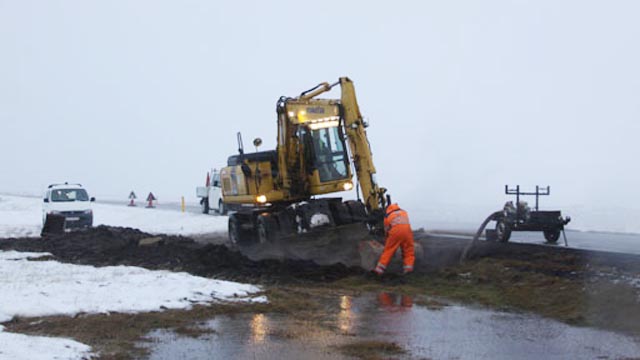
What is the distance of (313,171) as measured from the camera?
63.6 feet

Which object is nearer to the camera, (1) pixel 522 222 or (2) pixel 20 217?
(1) pixel 522 222

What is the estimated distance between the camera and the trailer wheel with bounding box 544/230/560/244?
19.9 m

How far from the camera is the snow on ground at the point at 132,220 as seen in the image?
32438 millimetres

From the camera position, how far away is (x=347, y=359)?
25.8ft

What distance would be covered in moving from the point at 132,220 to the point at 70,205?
840 centimetres

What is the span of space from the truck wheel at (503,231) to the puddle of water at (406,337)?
7998 mm

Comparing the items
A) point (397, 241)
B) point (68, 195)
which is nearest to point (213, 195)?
point (68, 195)

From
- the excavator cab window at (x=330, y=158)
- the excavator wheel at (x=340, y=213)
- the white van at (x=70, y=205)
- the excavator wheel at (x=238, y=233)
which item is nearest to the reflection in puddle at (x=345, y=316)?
the excavator wheel at (x=340, y=213)

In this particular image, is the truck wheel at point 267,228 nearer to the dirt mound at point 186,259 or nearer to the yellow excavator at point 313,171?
the yellow excavator at point 313,171

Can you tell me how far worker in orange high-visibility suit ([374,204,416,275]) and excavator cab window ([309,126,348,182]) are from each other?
188 inches

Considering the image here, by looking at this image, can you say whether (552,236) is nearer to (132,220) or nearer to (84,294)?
(84,294)

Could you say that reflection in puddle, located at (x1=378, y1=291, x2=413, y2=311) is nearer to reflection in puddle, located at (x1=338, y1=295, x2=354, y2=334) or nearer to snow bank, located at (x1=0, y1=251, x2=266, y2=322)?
reflection in puddle, located at (x1=338, y1=295, x2=354, y2=334)

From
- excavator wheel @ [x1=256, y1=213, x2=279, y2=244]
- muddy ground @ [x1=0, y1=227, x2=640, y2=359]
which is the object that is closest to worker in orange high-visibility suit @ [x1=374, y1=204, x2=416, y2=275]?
muddy ground @ [x1=0, y1=227, x2=640, y2=359]

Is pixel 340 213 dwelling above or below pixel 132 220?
above
